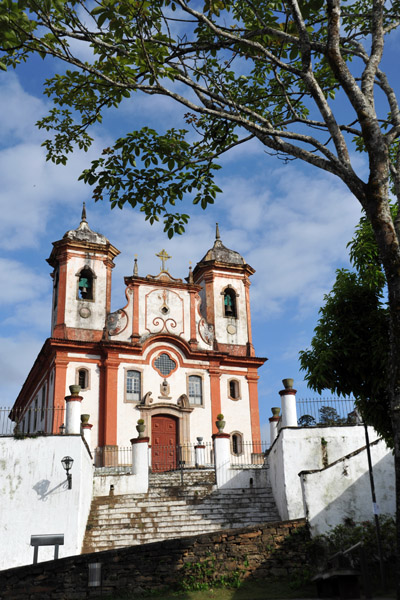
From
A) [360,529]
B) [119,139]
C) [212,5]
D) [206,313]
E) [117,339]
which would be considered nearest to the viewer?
[212,5]

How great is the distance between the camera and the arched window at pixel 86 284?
26984 mm

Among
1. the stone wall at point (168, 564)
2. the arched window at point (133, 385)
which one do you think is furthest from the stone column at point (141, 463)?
the arched window at point (133, 385)

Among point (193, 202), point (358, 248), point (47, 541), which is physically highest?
point (193, 202)

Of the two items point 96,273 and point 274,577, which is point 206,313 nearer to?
point 96,273

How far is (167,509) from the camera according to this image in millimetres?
15820

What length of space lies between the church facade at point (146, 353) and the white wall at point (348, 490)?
1163 cm

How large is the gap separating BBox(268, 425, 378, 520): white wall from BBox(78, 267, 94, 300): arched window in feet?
43.9

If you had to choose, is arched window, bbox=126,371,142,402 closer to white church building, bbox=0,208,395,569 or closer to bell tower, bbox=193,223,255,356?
white church building, bbox=0,208,395,569

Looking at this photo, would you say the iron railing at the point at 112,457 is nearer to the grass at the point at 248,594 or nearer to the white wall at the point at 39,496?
the white wall at the point at 39,496

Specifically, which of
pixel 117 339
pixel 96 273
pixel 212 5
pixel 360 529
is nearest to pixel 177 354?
pixel 117 339

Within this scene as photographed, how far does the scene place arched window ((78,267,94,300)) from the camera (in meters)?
27.0

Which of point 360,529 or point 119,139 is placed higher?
point 119,139

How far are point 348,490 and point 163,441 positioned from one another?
12.5 metres

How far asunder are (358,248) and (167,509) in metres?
8.79
